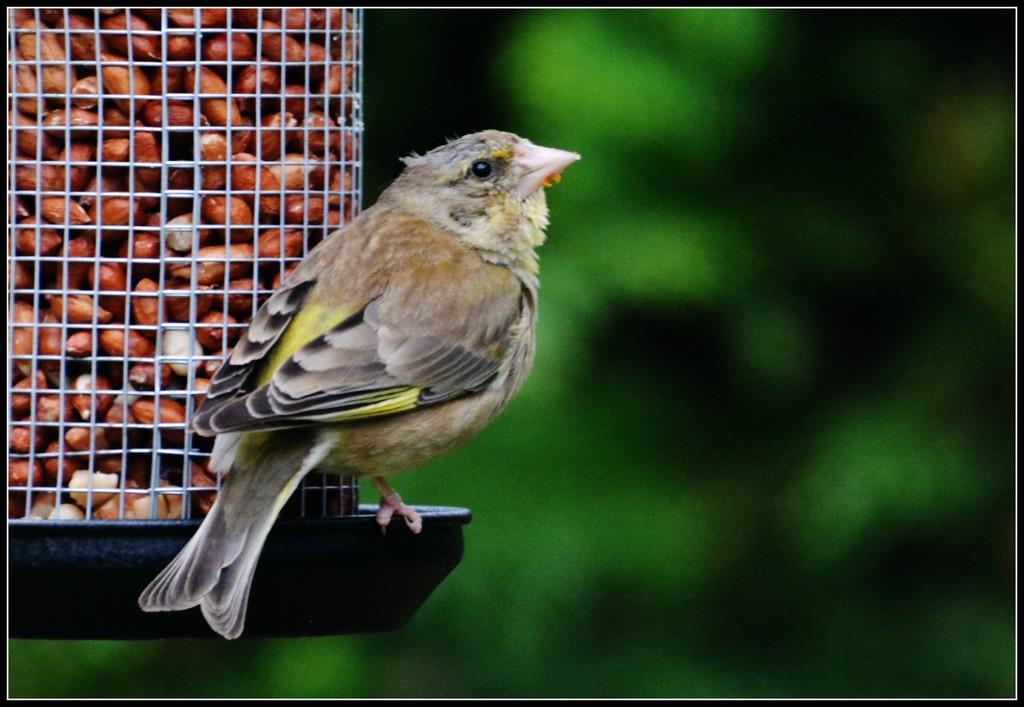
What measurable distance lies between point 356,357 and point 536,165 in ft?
3.18

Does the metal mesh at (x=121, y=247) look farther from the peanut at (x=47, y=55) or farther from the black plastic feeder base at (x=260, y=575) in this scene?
the black plastic feeder base at (x=260, y=575)

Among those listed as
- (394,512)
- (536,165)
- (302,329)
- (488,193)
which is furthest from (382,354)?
(536,165)

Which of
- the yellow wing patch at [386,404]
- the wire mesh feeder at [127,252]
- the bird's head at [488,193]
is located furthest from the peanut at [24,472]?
the bird's head at [488,193]

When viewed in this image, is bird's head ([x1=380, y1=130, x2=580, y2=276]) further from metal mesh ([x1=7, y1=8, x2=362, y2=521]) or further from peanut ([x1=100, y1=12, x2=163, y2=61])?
peanut ([x1=100, y1=12, x2=163, y2=61])

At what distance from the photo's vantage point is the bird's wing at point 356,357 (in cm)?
383

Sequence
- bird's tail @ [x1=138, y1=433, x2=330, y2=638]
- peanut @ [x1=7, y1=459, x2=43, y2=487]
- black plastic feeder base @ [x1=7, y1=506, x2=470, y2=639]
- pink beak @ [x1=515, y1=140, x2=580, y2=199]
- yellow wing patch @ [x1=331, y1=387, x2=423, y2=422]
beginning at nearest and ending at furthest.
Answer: bird's tail @ [x1=138, y1=433, x2=330, y2=638], black plastic feeder base @ [x1=7, y1=506, x2=470, y2=639], yellow wing patch @ [x1=331, y1=387, x2=423, y2=422], peanut @ [x1=7, y1=459, x2=43, y2=487], pink beak @ [x1=515, y1=140, x2=580, y2=199]

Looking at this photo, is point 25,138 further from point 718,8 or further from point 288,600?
point 718,8

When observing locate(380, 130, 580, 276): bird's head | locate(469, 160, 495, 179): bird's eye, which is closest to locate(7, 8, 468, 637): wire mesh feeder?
locate(380, 130, 580, 276): bird's head

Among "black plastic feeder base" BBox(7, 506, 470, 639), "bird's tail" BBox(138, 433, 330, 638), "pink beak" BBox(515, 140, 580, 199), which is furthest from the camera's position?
"pink beak" BBox(515, 140, 580, 199)

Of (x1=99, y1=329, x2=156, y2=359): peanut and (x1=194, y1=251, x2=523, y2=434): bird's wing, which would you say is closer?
(x1=194, y1=251, x2=523, y2=434): bird's wing

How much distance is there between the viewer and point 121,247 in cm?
429

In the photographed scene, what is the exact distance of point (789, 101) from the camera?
6.44m

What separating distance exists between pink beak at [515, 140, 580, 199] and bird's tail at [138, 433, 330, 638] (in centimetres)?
114

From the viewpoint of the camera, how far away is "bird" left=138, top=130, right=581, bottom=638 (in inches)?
149
